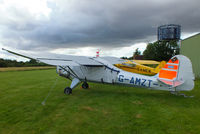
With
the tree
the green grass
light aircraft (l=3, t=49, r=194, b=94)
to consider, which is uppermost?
the tree

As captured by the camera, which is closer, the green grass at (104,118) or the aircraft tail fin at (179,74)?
the green grass at (104,118)

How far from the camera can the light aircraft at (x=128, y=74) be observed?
5.37 meters

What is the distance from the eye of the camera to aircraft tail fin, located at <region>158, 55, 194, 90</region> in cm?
533

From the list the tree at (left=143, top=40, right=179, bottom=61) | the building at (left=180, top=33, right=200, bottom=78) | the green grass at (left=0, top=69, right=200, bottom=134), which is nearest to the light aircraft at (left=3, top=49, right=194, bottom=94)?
the green grass at (left=0, top=69, right=200, bottom=134)

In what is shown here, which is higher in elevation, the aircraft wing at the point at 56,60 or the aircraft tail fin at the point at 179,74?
the aircraft wing at the point at 56,60

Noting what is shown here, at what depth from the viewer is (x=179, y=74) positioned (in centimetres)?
552

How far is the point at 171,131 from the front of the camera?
11.1ft

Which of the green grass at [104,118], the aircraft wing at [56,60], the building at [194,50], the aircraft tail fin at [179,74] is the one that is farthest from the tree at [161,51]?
the aircraft wing at [56,60]

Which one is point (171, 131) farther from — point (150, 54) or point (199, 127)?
point (150, 54)

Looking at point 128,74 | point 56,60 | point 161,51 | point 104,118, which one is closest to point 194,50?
point 128,74

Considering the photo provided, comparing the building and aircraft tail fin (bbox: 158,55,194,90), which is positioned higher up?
the building

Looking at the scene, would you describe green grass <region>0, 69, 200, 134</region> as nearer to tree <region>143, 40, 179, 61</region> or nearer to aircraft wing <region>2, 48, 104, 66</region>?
aircraft wing <region>2, 48, 104, 66</region>

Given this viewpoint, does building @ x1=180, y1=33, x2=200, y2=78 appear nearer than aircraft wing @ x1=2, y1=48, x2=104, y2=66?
No

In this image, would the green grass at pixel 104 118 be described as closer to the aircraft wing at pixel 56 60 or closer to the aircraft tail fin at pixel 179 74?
the aircraft tail fin at pixel 179 74
